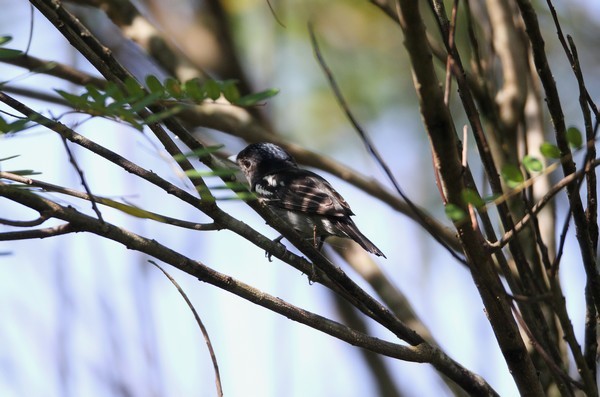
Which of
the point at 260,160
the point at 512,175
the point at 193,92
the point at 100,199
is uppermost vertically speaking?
the point at 260,160

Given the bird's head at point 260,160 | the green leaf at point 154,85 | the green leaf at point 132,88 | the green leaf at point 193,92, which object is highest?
the bird's head at point 260,160

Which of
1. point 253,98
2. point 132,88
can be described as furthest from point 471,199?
point 132,88

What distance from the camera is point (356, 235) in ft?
16.3

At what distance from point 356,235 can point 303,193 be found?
2.88 ft

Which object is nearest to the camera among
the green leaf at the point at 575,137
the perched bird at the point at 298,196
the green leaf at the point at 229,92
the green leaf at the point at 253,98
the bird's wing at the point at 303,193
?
the green leaf at the point at 575,137

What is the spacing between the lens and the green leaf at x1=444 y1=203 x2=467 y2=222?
217cm

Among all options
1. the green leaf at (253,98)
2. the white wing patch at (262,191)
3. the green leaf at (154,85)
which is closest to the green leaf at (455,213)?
the green leaf at (253,98)

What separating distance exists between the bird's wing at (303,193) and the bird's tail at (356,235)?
72 millimetres

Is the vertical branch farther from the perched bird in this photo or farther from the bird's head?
the bird's head

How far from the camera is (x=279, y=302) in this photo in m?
2.85

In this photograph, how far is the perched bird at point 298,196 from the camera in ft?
17.3

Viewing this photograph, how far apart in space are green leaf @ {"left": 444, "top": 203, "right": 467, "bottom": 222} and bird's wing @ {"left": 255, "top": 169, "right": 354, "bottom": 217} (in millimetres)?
2945

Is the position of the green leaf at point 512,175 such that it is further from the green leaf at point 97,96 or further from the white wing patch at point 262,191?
the white wing patch at point 262,191

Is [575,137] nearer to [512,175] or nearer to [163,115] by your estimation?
[512,175]
